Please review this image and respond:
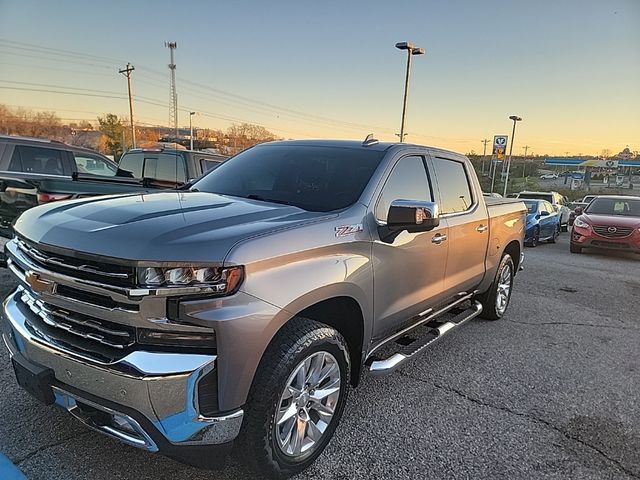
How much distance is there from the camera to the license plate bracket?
220 centimetres

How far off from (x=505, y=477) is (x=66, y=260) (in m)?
2.70

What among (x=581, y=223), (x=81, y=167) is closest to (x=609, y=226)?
(x=581, y=223)

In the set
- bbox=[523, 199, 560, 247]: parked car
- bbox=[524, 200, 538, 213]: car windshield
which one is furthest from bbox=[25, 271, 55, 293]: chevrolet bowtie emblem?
bbox=[524, 200, 538, 213]: car windshield

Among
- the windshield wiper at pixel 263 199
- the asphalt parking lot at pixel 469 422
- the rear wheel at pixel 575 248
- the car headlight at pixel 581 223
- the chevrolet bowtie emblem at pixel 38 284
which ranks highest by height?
the windshield wiper at pixel 263 199

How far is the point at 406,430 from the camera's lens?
3.11 m

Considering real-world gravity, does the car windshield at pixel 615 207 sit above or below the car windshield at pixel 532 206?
above

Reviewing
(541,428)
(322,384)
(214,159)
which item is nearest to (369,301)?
(322,384)

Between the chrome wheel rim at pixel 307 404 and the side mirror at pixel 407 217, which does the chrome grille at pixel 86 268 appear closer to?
the chrome wheel rim at pixel 307 404

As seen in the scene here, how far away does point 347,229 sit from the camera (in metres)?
2.78

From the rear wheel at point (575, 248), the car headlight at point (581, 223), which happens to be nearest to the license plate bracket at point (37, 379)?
the car headlight at point (581, 223)

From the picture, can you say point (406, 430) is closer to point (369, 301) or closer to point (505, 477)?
point (505, 477)

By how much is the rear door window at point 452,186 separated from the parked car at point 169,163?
4.27 metres

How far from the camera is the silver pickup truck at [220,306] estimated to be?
201 centimetres

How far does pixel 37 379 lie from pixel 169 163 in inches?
250
